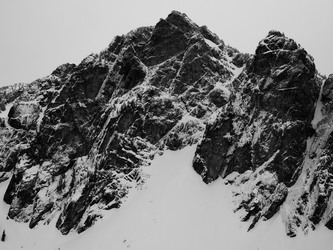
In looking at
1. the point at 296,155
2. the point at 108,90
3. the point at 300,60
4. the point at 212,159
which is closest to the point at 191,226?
the point at 212,159

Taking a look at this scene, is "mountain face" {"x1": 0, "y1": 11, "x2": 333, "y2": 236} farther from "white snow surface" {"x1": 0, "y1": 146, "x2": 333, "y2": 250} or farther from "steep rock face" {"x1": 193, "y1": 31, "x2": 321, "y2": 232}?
"white snow surface" {"x1": 0, "y1": 146, "x2": 333, "y2": 250}

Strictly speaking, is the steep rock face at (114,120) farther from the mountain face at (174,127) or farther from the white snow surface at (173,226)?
the white snow surface at (173,226)

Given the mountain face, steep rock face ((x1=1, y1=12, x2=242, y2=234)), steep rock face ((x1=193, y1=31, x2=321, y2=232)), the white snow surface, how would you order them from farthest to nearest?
steep rock face ((x1=1, y1=12, x2=242, y2=234))
the mountain face
steep rock face ((x1=193, y1=31, x2=321, y2=232))
the white snow surface

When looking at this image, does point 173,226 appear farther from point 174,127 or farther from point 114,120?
point 114,120

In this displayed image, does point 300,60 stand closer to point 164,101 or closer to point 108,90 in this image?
point 164,101

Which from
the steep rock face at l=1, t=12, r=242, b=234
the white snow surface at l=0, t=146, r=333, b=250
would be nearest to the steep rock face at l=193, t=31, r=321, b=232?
the white snow surface at l=0, t=146, r=333, b=250

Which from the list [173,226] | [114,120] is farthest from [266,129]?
[114,120]
